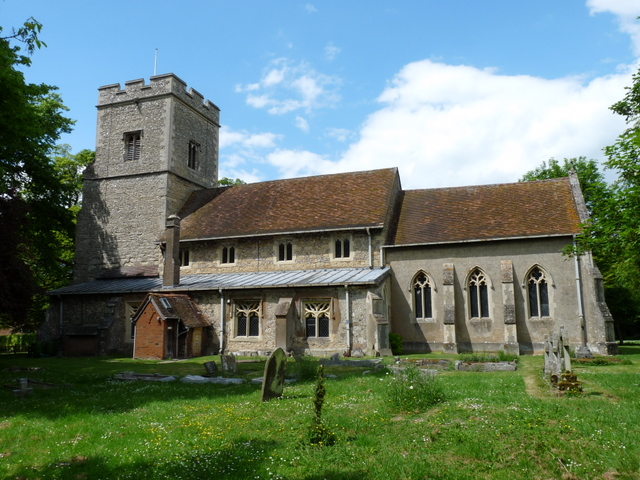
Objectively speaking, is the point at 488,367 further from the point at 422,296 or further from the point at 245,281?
the point at 245,281

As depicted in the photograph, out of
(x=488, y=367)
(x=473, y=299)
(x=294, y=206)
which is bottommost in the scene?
(x=488, y=367)

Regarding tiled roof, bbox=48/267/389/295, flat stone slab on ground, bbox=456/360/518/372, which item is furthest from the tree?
flat stone slab on ground, bbox=456/360/518/372

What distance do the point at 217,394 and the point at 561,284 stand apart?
1662cm

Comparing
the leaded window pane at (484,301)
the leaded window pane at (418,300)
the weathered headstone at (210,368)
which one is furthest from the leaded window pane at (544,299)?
the weathered headstone at (210,368)

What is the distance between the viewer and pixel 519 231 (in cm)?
Answer: 2228

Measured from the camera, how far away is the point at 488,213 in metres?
24.2

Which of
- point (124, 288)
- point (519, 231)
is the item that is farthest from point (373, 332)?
point (124, 288)

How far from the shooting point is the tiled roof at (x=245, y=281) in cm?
2150

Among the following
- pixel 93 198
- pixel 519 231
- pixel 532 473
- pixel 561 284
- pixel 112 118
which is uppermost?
pixel 112 118

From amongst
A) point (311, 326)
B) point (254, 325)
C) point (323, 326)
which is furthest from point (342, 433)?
point (254, 325)

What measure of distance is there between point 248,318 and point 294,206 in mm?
7216

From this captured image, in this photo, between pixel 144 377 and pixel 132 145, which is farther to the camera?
pixel 132 145

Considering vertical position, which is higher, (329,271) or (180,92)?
(180,92)

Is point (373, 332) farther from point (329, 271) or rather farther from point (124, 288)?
point (124, 288)
